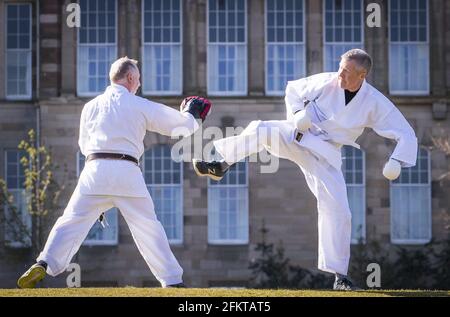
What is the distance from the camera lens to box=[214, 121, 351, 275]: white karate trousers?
16109 millimetres

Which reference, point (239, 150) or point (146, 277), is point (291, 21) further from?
point (239, 150)

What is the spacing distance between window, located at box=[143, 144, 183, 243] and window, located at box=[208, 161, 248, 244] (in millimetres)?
680

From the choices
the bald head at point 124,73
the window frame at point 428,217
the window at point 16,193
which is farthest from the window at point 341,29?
the bald head at point 124,73

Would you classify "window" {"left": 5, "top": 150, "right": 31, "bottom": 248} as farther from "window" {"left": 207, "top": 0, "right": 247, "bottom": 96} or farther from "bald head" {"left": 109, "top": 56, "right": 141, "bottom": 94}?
"bald head" {"left": 109, "top": 56, "right": 141, "bottom": 94}

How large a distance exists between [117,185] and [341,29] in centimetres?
1963

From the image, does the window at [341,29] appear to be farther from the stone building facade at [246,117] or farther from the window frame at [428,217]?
the window frame at [428,217]

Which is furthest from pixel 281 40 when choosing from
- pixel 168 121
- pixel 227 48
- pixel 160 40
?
pixel 168 121

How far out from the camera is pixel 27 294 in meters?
15.0

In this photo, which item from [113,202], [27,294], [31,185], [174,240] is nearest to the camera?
[27,294]

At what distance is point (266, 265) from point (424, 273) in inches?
130

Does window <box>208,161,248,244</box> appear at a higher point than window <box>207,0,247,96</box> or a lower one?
lower

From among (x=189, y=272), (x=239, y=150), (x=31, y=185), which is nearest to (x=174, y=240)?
(x=189, y=272)

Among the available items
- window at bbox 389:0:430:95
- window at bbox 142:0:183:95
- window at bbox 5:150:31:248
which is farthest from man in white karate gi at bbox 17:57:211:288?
window at bbox 389:0:430:95

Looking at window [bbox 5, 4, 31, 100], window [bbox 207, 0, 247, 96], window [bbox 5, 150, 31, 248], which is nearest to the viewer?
window [bbox 5, 150, 31, 248]
